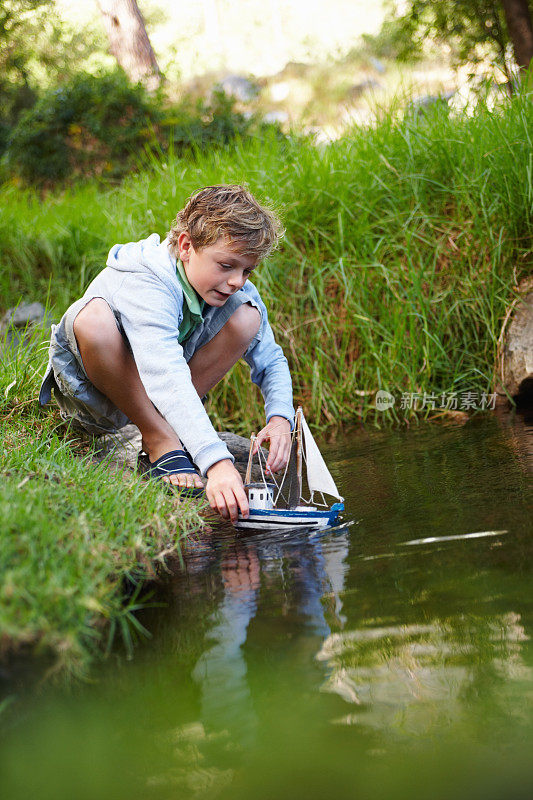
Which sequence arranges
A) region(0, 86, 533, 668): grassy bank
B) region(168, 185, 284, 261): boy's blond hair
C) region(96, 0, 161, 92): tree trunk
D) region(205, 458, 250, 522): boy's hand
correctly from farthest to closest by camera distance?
region(96, 0, 161, 92): tree trunk < region(0, 86, 533, 668): grassy bank < region(168, 185, 284, 261): boy's blond hair < region(205, 458, 250, 522): boy's hand

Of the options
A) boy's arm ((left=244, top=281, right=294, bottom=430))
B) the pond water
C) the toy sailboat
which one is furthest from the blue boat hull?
boy's arm ((left=244, top=281, right=294, bottom=430))

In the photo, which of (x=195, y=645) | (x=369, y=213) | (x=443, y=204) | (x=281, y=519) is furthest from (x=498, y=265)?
(x=195, y=645)

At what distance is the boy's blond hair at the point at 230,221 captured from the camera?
2.32 m

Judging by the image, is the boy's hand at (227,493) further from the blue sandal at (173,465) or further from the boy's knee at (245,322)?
the boy's knee at (245,322)

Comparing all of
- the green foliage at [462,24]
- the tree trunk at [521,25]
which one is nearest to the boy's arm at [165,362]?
the tree trunk at [521,25]

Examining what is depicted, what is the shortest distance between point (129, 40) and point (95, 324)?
8.02 metres

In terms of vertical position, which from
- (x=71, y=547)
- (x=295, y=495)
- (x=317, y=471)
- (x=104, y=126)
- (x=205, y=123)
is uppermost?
(x=104, y=126)

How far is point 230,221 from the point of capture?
2324 millimetres

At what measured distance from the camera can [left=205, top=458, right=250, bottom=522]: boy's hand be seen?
6.44 ft

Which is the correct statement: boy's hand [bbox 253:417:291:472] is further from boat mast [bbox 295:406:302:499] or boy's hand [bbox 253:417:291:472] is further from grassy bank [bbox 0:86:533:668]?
grassy bank [bbox 0:86:533:668]

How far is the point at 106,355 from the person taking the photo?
2418 mm

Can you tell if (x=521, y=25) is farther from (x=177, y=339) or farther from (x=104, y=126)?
(x=177, y=339)

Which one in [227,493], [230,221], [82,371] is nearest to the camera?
[227,493]

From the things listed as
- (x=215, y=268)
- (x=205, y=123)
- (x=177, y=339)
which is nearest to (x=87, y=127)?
(x=205, y=123)
